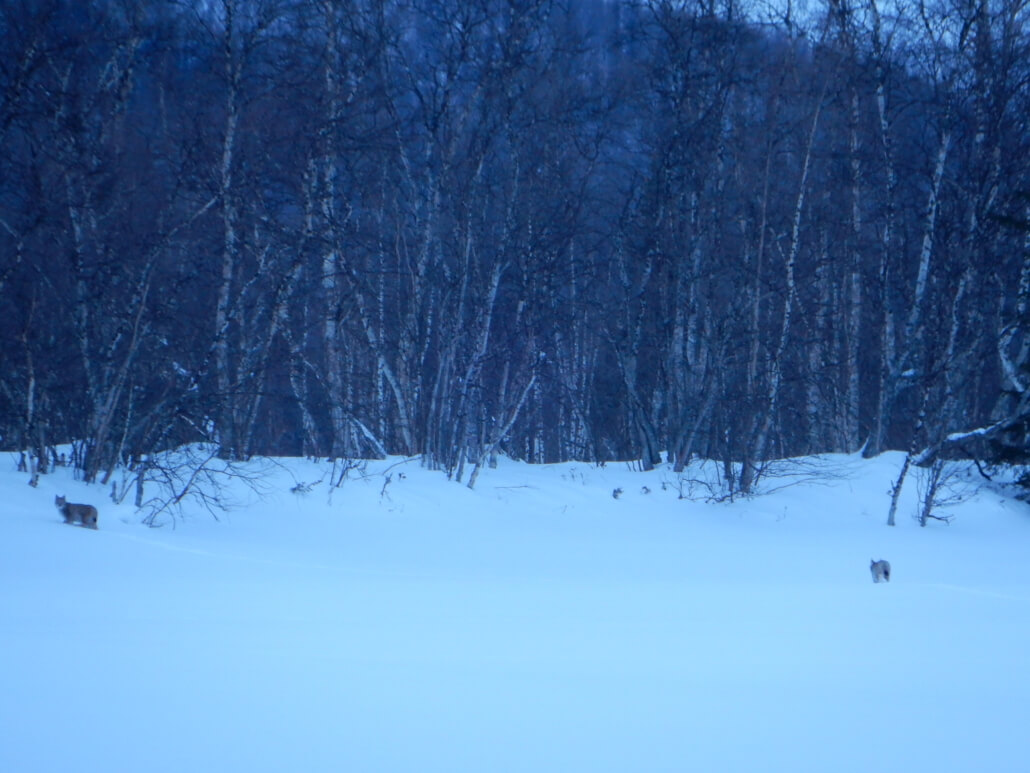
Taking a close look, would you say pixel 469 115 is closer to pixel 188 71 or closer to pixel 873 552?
pixel 188 71

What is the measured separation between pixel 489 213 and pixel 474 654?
35.7ft

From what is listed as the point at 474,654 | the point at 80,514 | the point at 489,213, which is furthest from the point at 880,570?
the point at 489,213

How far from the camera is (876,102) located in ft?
57.1

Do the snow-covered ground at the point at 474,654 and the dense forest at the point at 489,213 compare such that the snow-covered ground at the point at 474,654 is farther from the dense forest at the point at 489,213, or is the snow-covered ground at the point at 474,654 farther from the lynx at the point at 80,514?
the dense forest at the point at 489,213

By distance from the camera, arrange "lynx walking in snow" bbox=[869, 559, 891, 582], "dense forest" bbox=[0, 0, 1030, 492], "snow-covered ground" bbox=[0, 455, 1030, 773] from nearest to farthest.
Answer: "snow-covered ground" bbox=[0, 455, 1030, 773]
"lynx walking in snow" bbox=[869, 559, 891, 582]
"dense forest" bbox=[0, 0, 1030, 492]

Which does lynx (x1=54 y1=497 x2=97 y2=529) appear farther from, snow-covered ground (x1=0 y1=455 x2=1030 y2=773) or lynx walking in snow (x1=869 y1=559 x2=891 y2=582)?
lynx walking in snow (x1=869 y1=559 x2=891 y2=582)

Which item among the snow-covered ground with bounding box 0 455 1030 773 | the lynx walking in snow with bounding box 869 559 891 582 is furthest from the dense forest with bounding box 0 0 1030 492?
the lynx walking in snow with bounding box 869 559 891 582

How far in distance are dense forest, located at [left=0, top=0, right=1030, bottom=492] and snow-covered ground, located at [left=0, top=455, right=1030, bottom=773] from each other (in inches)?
90.4

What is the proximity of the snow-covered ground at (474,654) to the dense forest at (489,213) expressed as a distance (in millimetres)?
2297

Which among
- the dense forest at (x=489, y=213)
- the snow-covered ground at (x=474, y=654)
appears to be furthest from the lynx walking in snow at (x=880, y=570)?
the dense forest at (x=489, y=213)

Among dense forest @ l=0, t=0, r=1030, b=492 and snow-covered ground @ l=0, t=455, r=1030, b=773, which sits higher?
dense forest @ l=0, t=0, r=1030, b=492

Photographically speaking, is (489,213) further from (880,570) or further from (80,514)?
(880,570)

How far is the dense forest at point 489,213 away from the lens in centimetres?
1068

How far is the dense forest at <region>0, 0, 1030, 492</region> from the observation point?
35.0 feet
